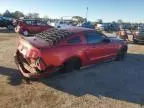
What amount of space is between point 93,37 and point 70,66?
1652 millimetres

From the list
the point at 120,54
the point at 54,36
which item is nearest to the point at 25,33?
the point at 120,54

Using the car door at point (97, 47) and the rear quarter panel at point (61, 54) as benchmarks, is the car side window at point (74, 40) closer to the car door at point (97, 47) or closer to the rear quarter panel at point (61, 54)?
the rear quarter panel at point (61, 54)

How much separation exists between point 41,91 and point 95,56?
3025mm

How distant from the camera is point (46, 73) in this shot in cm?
694

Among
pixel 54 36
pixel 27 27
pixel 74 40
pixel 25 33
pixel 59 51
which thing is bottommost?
pixel 25 33

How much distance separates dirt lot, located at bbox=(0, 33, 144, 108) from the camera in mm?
5816

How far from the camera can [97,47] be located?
880cm

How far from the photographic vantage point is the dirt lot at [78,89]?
19.1 feet

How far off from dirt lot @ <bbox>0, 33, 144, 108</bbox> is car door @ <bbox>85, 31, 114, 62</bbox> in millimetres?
495

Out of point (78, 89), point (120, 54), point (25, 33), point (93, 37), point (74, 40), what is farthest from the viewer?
point (25, 33)

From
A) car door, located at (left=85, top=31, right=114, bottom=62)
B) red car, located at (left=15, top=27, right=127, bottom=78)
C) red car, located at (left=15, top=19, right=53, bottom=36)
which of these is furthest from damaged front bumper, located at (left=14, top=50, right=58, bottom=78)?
red car, located at (left=15, top=19, right=53, bottom=36)

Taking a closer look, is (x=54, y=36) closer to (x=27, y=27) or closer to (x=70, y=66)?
(x=70, y=66)

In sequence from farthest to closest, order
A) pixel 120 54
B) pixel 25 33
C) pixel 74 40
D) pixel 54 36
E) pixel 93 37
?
pixel 25 33, pixel 120 54, pixel 93 37, pixel 74 40, pixel 54 36

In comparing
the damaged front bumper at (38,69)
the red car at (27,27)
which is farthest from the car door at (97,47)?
the red car at (27,27)
